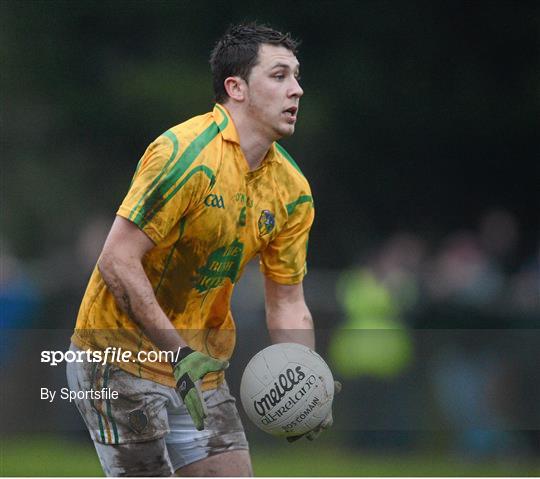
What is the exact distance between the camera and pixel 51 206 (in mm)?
15570

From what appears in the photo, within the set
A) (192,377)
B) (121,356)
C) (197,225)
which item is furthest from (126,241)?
(192,377)

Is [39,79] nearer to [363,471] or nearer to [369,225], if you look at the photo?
[369,225]

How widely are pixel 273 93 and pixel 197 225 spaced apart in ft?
2.54

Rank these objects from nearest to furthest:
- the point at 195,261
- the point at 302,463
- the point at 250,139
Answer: the point at 195,261 < the point at 250,139 < the point at 302,463

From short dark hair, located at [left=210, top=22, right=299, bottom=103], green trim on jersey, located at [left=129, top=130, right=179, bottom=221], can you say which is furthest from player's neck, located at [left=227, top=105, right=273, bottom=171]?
green trim on jersey, located at [left=129, top=130, right=179, bottom=221]

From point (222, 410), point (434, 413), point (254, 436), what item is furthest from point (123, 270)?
point (434, 413)

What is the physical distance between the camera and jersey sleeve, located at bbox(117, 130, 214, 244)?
584cm

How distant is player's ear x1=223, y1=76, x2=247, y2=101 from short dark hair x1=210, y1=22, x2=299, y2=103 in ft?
0.09

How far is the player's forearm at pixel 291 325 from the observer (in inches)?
261

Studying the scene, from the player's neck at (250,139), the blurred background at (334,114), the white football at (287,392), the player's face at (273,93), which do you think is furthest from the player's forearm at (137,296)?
the blurred background at (334,114)

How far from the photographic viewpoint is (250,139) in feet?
20.7

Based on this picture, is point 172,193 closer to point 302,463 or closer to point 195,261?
point 195,261

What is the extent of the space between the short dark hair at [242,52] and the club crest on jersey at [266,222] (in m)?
0.61

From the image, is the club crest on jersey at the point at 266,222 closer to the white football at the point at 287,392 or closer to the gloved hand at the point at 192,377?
the white football at the point at 287,392
